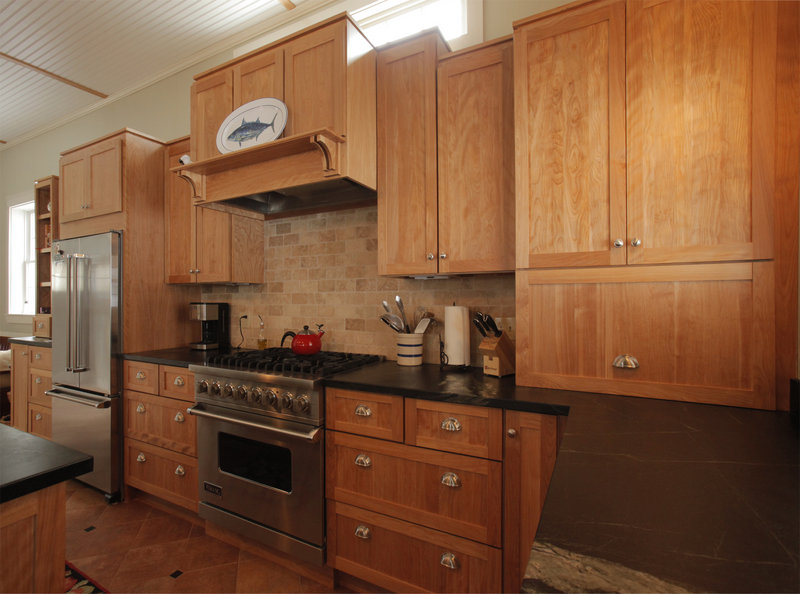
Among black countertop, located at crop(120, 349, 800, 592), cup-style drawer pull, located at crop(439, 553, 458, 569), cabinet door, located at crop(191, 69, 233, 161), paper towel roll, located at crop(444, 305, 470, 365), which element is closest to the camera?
black countertop, located at crop(120, 349, 800, 592)

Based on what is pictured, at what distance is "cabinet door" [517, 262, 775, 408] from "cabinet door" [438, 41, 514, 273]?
0.96 feet

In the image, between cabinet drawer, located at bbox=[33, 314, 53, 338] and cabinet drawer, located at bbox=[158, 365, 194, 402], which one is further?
cabinet drawer, located at bbox=[33, 314, 53, 338]

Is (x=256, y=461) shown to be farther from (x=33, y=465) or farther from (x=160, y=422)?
(x=33, y=465)

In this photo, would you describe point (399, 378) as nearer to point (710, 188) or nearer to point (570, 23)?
point (710, 188)

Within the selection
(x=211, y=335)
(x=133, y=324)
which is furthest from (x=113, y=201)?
(x=211, y=335)

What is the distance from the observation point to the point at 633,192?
155 cm

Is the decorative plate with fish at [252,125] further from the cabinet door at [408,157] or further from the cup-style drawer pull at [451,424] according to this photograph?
the cup-style drawer pull at [451,424]

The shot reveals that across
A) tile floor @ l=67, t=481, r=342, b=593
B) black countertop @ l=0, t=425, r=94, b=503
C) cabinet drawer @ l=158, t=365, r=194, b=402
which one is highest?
black countertop @ l=0, t=425, r=94, b=503

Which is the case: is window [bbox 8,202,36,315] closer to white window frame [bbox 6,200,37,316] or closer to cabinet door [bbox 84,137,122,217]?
white window frame [bbox 6,200,37,316]

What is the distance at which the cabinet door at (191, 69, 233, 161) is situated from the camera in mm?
2482

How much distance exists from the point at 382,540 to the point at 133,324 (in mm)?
2352

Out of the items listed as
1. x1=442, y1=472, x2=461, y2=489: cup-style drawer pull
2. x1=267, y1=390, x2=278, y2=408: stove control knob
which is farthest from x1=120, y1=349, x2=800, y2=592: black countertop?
x1=267, y1=390, x2=278, y2=408: stove control knob

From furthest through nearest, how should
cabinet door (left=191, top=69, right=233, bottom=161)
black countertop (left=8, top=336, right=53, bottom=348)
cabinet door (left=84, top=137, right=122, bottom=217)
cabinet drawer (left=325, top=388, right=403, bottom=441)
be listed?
black countertop (left=8, top=336, right=53, bottom=348) < cabinet door (left=84, top=137, right=122, bottom=217) < cabinet door (left=191, top=69, right=233, bottom=161) < cabinet drawer (left=325, top=388, right=403, bottom=441)

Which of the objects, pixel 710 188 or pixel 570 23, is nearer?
pixel 710 188
